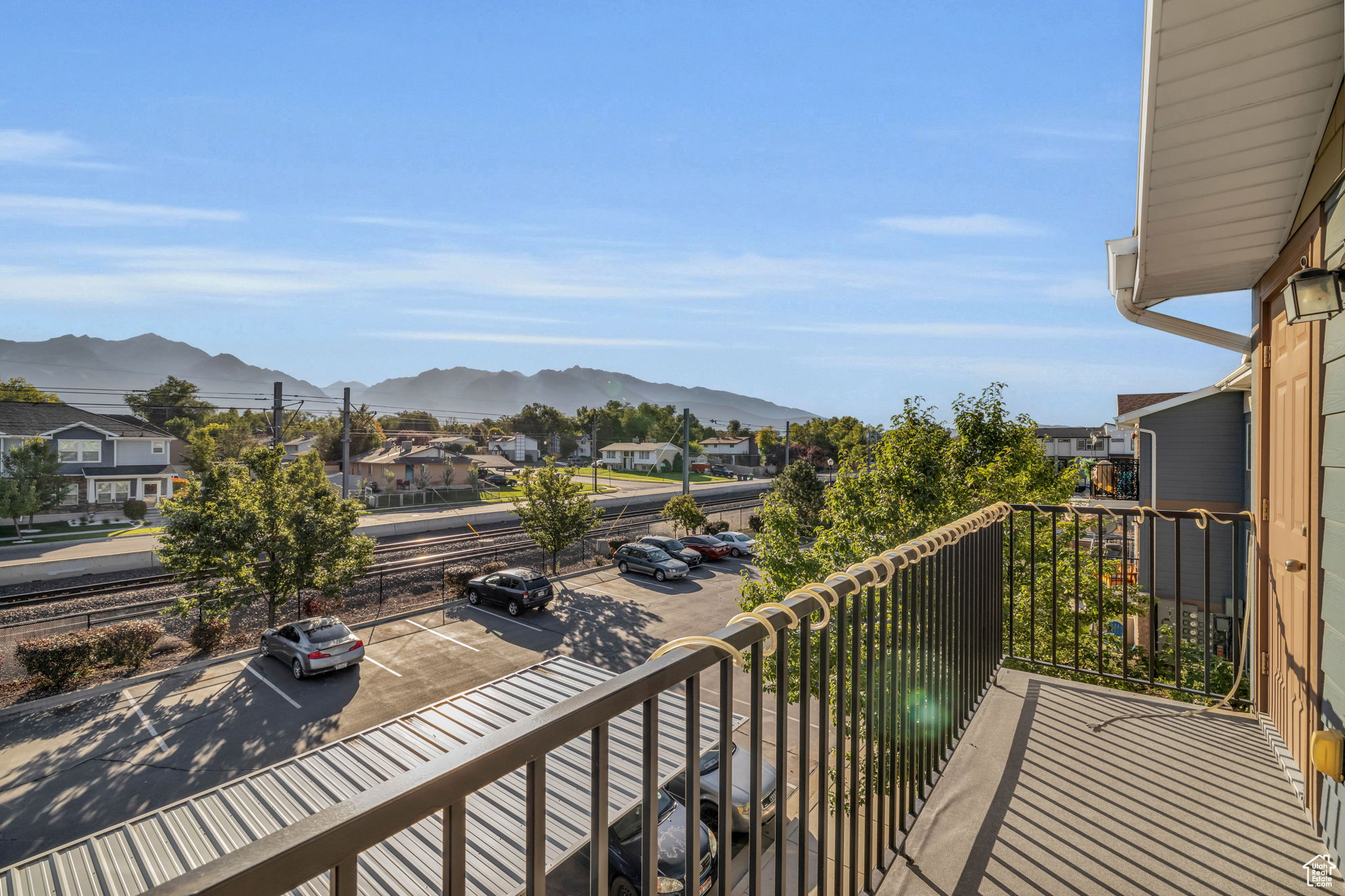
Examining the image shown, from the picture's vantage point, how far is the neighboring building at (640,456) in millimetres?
87938

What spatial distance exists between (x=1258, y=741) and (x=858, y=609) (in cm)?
311

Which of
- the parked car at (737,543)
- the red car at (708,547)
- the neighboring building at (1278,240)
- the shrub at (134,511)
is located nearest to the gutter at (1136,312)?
the neighboring building at (1278,240)

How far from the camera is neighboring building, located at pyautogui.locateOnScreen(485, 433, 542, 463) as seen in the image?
8425 cm

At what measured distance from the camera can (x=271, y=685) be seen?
1349 centimetres

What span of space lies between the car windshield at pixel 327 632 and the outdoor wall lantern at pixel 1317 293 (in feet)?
49.9

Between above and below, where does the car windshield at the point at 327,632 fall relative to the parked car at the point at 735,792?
above

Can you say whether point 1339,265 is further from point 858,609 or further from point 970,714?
point 970,714

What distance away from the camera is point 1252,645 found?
4.16 m

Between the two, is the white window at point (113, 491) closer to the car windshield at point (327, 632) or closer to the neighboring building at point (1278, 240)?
the car windshield at point (327, 632)

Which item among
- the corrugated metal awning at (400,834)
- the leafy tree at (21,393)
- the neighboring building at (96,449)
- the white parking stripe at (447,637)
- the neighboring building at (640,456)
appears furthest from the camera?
the neighboring building at (640,456)

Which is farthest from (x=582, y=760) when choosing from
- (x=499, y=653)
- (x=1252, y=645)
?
(x=499, y=653)

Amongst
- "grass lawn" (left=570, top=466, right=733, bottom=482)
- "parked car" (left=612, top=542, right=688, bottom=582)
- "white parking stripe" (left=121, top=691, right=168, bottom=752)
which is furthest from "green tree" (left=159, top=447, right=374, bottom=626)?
"grass lawn" (left=570, top=466, right=733, bottom=482)

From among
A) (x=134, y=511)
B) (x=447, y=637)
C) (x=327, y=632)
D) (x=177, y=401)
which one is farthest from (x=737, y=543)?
(x=177, y=401)

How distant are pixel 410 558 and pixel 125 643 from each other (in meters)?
11.5
